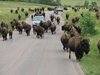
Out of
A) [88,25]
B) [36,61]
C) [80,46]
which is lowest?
[88,25]

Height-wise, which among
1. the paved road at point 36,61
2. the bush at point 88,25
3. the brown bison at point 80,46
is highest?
the brown bison at point 80,46

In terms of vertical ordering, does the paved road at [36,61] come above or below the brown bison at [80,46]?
below

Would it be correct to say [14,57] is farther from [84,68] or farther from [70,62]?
[84,68]

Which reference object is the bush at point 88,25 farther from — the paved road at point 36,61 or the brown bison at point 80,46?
the brown bison at point 80,46

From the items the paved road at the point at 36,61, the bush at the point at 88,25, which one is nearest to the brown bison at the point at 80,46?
the paved road at the point at 36,61

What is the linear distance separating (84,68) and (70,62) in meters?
2.16

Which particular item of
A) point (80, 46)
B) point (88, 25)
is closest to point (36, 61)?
point (80, 46)

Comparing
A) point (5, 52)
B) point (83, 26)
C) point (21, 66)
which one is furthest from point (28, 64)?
point (83, 26)

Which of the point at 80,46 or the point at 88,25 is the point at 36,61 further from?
the point at 88,25

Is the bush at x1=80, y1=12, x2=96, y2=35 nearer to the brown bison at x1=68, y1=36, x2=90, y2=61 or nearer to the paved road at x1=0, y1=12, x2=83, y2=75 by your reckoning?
the paved road at x1=0, y1=12, x2=83, y2=75

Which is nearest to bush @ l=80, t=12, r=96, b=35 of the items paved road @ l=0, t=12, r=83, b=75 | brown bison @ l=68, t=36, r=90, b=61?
paved road @ l=0, t=12, r=83, b=75

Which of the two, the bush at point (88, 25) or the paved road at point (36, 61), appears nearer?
the paved road at point (36, 61)

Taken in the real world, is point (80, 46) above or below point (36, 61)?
above

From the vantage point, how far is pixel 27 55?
25.1 metres
